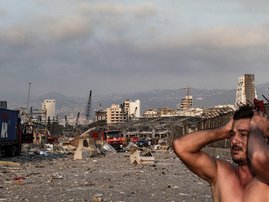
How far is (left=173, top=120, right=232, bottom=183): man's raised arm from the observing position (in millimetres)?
3588

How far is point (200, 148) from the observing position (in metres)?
3.62

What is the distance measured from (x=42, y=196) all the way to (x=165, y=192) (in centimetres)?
298

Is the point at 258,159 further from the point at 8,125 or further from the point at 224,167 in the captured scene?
the point at 8,125

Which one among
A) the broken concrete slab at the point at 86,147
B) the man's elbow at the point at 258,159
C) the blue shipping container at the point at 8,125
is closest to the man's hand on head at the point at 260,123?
the man's elbow at the point at 258,159

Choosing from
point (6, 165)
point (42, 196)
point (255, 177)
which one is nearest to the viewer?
point (255, 177)

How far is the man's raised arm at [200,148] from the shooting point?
359 centimetres

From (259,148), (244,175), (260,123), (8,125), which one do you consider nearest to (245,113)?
(260,123)

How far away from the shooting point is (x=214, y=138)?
3.64 meters

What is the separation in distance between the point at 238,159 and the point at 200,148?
13.0 inches

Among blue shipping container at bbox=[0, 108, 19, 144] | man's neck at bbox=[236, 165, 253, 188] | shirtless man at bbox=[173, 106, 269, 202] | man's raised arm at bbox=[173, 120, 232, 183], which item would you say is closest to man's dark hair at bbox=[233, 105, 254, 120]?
shirtless man at bbox=[173, 106, 269, 202]

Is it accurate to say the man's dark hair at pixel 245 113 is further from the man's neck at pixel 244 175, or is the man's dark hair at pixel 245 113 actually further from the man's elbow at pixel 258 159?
the man's elbow at pixel 258 159

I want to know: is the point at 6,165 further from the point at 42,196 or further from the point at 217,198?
the point at 217,198

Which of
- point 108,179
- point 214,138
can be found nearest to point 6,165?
point 108,179

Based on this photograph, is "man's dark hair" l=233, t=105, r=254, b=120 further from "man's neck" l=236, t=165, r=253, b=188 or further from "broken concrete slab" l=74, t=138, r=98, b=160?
"broken concrete slab" l=74, t=138, r=98, b=160
